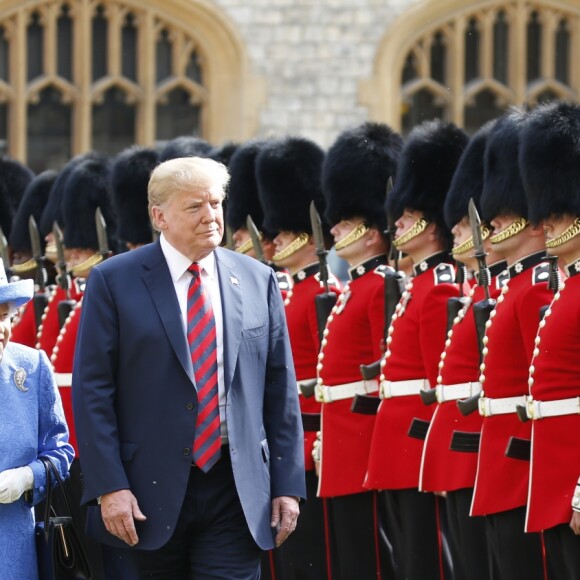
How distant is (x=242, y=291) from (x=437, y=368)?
1.33 metres

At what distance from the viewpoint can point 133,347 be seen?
414 centimetres

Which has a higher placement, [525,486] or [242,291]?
[242,291]

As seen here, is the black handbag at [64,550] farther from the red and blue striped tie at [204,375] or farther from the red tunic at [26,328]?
the red tunic at [26,328]

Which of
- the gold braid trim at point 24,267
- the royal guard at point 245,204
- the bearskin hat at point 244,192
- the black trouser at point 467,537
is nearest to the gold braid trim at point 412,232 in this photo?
the black trouser at point 467,537

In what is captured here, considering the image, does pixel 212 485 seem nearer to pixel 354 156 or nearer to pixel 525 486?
pixel 525 486

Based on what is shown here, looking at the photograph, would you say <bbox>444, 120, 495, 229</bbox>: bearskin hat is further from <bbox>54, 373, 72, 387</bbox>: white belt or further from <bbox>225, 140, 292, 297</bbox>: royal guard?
<bbox>54, 373, 72, 387</bbox>: white belt

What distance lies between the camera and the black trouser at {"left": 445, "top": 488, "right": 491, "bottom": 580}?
505cm

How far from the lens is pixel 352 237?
613cm

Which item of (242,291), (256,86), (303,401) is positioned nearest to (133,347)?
(242,291)

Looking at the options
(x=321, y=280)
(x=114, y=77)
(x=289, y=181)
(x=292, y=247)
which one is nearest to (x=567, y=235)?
(x=321, y=280)

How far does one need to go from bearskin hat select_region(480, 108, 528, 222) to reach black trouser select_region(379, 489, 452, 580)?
0.95m

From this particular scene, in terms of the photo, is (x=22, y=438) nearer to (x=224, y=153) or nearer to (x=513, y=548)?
(x=513, y=548)

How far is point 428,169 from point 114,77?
29.4ft

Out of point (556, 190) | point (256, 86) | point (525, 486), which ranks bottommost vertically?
point (525, 486)
